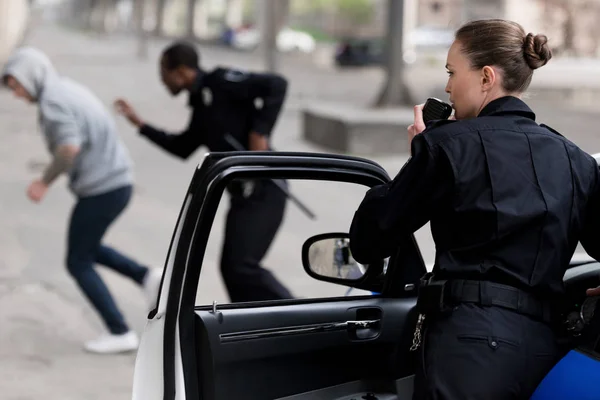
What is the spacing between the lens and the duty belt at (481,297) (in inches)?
95.0

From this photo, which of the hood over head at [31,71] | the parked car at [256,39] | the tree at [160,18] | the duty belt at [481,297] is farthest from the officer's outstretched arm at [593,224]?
the tree at [160,18]

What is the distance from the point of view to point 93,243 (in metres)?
6.23

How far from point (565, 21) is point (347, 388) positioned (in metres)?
29.1

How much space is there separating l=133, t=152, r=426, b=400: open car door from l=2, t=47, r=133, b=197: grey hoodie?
10.3 feet

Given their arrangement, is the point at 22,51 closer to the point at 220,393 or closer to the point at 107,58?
the point at 220,393

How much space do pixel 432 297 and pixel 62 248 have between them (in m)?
7.07

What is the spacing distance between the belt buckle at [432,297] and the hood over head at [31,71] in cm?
416

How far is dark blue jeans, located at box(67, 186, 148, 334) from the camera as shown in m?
6.18

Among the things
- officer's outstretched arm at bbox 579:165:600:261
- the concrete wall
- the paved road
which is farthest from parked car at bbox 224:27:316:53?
officer's outstretched arm at bbox 579:165:600:261

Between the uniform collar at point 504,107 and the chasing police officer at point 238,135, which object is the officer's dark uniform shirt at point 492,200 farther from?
the chasing police officer at point 238,135

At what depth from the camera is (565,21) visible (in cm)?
3084

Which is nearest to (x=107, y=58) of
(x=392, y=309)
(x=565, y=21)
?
(x=565, y=21)

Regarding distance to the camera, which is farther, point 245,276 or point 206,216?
point 245,276

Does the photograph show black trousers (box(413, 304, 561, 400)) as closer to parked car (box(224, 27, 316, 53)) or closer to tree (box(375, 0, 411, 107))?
tree (box(375, 0, 411, 107))
